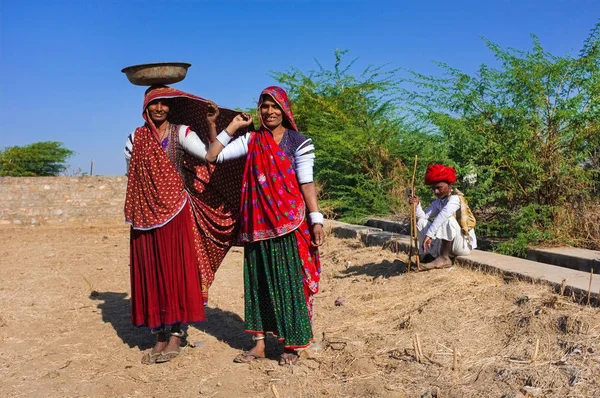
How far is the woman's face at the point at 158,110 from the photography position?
13.4 ft

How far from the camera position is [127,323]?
5195 millimetres

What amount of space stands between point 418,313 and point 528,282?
42.2 inches

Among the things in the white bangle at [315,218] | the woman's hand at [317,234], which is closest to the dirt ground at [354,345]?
the woman's hand at [317,234]

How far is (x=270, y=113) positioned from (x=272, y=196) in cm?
57

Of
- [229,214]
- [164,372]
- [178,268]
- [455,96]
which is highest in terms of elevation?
[455,96]

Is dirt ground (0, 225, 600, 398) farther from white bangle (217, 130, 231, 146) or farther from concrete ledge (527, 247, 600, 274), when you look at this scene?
white bangle (217, 130, 231, 146)

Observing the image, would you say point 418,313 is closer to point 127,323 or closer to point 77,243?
point 127,323

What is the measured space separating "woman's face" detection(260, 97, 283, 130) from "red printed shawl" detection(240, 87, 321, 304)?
0.05 m

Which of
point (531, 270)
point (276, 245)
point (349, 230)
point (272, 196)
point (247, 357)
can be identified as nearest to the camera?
point (272, 196)

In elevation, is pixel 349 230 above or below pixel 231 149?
below

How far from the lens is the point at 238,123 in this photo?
4004 mm

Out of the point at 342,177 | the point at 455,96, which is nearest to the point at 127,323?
the point at 455,96

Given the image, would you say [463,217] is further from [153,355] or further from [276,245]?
[153,355]

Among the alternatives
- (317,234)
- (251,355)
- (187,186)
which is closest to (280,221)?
(317,234)
